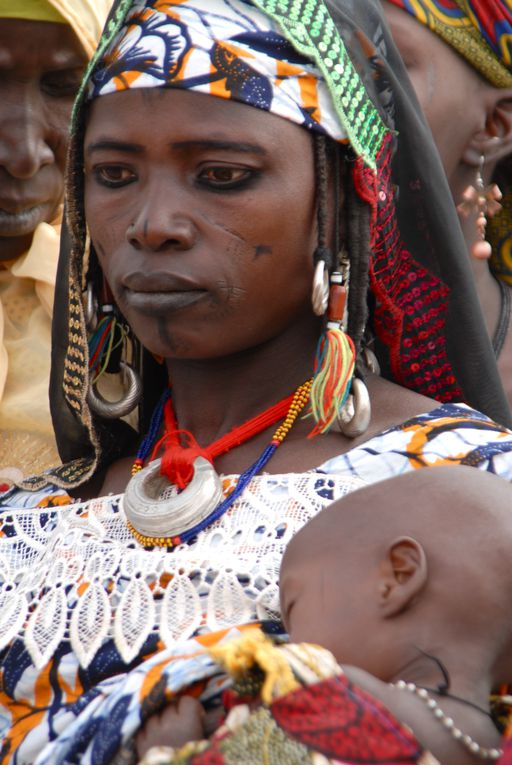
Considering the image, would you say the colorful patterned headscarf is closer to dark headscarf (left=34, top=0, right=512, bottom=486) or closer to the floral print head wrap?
dark headscarf (left=34, top=0, right=512, bottom=486)

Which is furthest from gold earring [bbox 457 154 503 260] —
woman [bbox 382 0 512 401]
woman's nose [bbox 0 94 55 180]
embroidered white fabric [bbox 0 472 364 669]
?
embroidered white fabric [bbox 0 472 364 669]

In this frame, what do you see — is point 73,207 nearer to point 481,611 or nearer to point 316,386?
point 316,386

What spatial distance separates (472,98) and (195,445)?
8.22 ft

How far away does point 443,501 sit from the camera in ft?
7.95

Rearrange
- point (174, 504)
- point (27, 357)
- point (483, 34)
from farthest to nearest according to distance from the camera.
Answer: point (483, 34) < point (27, 357) < point (174, 504)

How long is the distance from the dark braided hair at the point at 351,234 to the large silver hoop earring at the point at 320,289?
4cm

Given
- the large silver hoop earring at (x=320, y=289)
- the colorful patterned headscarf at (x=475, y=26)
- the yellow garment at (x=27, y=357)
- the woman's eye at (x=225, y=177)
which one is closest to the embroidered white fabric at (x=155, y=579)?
the large silver hoop earring at (x=320, y=289)

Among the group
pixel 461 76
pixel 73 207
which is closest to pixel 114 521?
pixel 73 207

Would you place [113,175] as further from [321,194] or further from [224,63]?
[321,194]

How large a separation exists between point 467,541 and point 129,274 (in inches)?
42.6

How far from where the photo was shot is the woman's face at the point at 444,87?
5.14 meters

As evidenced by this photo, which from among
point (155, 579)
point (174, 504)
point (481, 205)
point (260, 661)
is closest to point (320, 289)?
point (174, 504)

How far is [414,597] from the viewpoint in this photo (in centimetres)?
233

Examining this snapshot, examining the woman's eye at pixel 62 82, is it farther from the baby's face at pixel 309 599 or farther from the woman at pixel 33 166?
the baby's face at pixel 309 599
